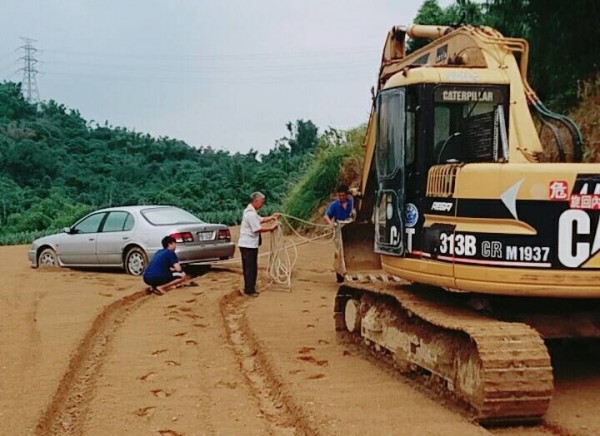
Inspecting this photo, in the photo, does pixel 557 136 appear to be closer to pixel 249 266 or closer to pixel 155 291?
pixel 249 266

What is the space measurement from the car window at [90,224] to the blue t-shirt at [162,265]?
3852mm

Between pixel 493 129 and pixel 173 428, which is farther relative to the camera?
pixel 493 129

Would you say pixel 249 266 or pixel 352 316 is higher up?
pixel 249 266

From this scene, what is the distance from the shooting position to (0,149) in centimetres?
5456

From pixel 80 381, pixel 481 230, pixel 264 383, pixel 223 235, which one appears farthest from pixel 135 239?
pixel 481 230

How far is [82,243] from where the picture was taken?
17.6 metres

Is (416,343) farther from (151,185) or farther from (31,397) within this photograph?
(151,185)

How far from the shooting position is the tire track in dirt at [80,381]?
6496 millimetres

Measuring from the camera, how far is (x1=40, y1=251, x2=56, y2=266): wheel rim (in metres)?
18.3

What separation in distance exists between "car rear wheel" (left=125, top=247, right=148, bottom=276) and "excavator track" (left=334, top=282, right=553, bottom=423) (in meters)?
8.47

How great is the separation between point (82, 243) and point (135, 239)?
1.62 m

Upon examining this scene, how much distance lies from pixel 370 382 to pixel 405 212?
157 centimetres

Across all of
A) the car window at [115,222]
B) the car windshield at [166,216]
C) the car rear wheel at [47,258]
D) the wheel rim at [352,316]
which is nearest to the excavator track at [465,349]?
the wheel rim at [352,316]

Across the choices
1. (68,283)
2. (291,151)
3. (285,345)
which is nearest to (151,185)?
(291,151)
